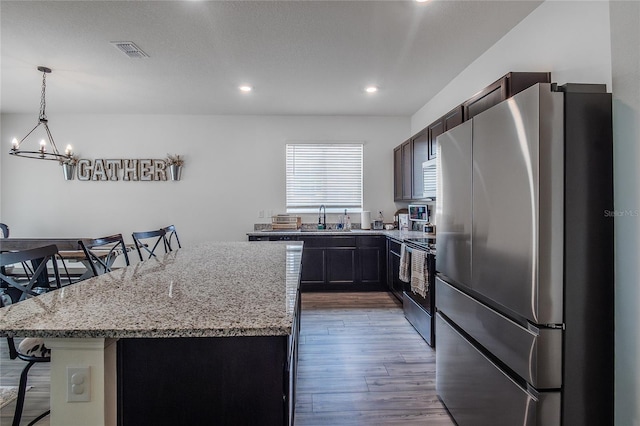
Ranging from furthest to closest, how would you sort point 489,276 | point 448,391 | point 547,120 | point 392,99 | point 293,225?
1. point 293,225
2. point 392,99
3. point 448,391
4. point 489,276
5. point 547,120

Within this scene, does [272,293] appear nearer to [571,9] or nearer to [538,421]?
[538,421]

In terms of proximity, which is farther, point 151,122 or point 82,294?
point 151,122

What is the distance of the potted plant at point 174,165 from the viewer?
15.4 ft

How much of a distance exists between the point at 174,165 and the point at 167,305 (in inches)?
164

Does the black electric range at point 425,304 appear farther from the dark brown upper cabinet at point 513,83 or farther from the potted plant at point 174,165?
the potted plant at point 174,165

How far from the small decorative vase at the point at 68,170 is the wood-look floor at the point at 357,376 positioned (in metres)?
2.74

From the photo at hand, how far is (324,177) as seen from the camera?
4926 mm

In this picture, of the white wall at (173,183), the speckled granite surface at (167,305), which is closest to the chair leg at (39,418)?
the speckled granite surface at (167,305)

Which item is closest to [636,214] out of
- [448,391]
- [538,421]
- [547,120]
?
[547,120]

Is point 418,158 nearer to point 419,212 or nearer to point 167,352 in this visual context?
point 419,212

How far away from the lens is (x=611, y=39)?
1583mm

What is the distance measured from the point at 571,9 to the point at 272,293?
250 cm

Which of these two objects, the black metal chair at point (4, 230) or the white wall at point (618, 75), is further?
the black metal chair at point (4, 230)

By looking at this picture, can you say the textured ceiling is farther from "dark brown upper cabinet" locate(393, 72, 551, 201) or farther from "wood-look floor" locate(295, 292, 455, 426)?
"wood-look floor" locate(295, 292, 455, 426)
